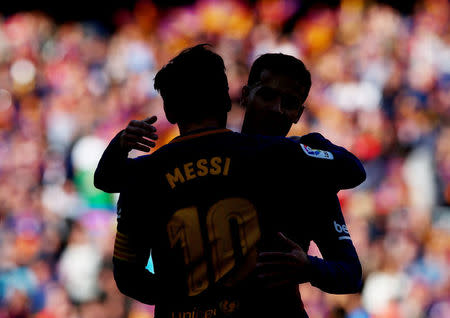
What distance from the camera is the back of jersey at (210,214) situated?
1.59 meters

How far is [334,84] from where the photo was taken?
8289mm

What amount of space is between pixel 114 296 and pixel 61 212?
6.18 ft

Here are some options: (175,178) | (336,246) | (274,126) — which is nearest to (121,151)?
(175,178)

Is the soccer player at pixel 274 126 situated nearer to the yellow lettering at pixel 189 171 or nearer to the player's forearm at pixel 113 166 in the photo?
the player's forearm at pixel 113 166

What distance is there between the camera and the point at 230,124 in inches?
279

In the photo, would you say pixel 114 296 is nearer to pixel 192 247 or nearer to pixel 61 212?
pixel 61 212

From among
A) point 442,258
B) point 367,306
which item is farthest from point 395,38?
point 367,306

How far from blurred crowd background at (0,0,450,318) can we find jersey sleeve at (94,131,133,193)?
4.86m

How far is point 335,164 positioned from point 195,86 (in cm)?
38

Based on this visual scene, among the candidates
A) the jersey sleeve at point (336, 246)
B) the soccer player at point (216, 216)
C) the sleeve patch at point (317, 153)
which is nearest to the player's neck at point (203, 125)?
the soccer player at point (216, 216)

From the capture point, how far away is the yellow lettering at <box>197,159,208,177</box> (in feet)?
5.35

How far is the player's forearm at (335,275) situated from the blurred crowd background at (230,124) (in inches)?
190

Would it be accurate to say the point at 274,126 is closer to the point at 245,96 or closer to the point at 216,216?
the point at 245,96

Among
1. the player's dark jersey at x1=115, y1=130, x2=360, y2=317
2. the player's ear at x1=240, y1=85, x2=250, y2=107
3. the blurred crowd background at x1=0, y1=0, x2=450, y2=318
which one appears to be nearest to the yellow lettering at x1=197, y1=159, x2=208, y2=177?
the player's dark jersey at x1=115, y1=130, x2=360, y2=317
